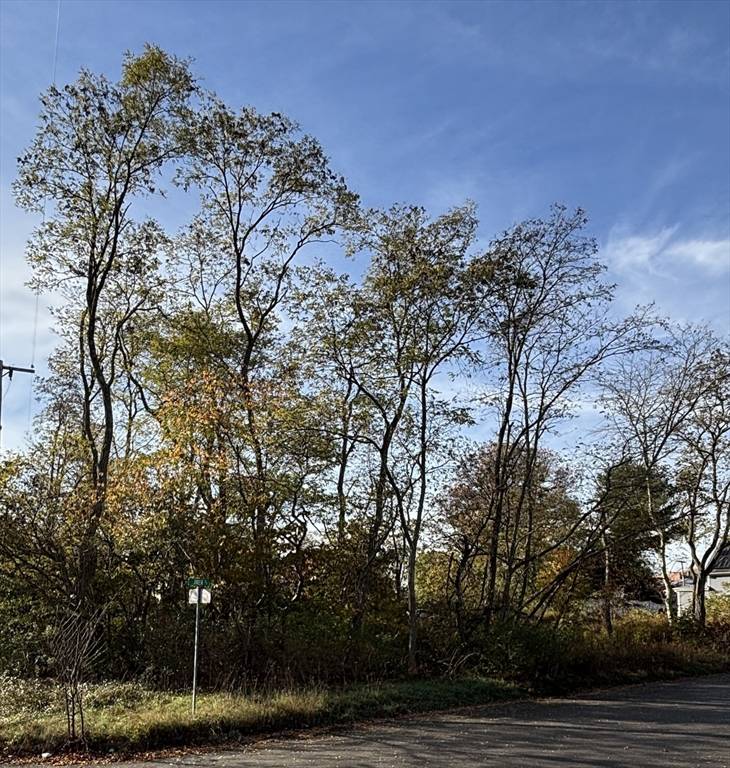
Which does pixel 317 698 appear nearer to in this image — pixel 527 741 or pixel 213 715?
pixel 213 715

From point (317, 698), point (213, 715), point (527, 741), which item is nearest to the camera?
point (527, 741)

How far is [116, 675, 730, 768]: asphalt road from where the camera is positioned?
8922 mm

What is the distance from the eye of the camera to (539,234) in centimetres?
1750

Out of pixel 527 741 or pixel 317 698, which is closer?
pixel 527 741

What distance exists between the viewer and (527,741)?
33.2 feet

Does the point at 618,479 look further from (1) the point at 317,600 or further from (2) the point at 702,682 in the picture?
(1) the point at 317,600

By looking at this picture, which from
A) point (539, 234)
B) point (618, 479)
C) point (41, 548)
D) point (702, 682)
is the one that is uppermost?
point (539, 234)

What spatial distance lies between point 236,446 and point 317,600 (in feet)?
11.3

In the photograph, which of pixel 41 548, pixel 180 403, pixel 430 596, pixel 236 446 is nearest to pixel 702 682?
pixel 430 596

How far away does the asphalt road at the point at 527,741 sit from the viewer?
8.92 meters

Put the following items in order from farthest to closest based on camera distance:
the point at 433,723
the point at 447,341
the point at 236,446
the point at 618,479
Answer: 1. the point at 618,479
2. the point at 447,341
3. the point at 236,446
4. the point at 433,723

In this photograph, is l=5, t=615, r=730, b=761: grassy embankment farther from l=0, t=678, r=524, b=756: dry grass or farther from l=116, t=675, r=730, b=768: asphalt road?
l=116, t=675, r=730, b=768: asphalt road

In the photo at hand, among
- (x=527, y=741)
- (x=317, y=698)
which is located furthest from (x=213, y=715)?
(x=527, y=741)

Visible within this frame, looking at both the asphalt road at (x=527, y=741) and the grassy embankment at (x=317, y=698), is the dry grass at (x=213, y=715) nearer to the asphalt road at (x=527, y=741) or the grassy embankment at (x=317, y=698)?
the grassy embankment at (x=317, y=698)
